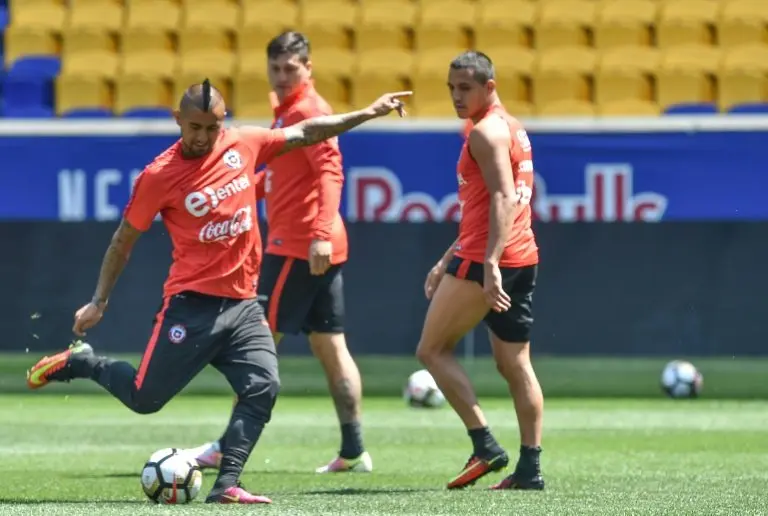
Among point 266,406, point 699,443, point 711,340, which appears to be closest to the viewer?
point 266,406

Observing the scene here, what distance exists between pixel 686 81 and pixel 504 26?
6.85 feet

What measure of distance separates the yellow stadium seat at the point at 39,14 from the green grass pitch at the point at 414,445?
205 inches

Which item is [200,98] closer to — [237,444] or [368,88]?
[237,444]

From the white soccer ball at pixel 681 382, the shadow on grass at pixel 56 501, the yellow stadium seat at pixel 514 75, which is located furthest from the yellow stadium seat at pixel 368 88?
the shadow on grass at pixel 56 501

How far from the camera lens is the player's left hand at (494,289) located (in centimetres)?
728

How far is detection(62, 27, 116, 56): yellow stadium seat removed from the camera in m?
18.3

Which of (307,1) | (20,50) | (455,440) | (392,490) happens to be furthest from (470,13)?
(392,490)

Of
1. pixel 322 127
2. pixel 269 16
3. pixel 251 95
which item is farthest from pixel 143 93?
pixel 322 127

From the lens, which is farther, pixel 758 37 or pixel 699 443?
pixel 758 37

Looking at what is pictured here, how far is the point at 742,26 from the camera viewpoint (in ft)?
56.2

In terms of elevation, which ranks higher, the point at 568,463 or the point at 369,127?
the point at 369,127

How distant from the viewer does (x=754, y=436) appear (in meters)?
10.3

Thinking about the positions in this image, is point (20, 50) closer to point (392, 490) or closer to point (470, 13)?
point (470, 13)

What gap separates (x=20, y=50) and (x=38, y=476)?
1087 cm
